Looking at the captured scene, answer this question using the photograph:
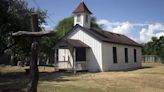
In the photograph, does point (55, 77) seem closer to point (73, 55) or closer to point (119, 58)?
point (73, 55)

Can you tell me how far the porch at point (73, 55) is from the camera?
29.8 metres

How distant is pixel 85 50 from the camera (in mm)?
31641

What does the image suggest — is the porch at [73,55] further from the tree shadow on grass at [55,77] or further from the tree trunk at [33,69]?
the tree trunk at [33,69]

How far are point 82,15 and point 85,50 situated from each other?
13.6 ft

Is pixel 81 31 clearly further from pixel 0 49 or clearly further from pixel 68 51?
pixel 0 49

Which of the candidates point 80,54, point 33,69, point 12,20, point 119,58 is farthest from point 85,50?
point 33,69

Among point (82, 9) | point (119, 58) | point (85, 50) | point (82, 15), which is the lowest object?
point (119, 58)

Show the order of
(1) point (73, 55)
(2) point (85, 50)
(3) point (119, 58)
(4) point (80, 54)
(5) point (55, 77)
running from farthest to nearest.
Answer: (3) point (119, 58)
(2) point (85, 50)
(4) point (80, 54)
(1) point (73, 55)
(5) point (55, 77)

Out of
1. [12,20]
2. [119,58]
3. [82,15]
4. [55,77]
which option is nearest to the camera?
[55,77]

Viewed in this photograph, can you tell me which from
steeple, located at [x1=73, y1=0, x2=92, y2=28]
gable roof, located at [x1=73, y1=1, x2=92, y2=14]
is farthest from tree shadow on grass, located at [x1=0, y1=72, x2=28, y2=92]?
gable roof, located at [x1=73, y1=1, x2=92, y2=14]

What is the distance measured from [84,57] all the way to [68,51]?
1.86 meters

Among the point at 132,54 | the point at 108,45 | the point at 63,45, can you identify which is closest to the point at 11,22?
the point at 63,45

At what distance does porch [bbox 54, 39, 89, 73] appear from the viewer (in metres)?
29.8

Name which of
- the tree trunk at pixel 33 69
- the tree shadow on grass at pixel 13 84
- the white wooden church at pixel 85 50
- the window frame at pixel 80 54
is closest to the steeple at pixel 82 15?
the white wooden church at pixel 85 50
